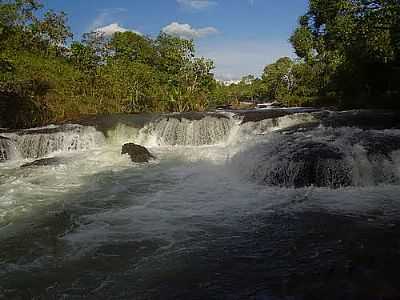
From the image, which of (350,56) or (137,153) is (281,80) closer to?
(350,56)

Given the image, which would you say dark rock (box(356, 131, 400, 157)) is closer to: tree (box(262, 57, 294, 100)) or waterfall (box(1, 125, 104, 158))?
waterfall (box(1, 125, 104, 158))

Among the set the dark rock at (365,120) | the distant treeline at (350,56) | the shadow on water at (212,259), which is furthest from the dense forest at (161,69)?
the shadow on water at (212,259)

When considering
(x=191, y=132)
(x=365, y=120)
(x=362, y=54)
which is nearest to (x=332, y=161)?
(x=365, y=120)

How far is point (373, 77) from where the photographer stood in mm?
19219

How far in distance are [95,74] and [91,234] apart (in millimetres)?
19636

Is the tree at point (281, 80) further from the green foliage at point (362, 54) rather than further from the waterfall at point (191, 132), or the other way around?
the waterfall at point (191, 132)

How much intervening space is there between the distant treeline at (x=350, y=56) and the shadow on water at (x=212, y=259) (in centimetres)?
973

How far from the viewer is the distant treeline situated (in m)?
13.7

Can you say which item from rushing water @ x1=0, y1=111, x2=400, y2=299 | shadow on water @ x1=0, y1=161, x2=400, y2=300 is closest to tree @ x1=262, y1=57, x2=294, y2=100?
rushing water @ x1=0, y1=111, x2=400, y2=299

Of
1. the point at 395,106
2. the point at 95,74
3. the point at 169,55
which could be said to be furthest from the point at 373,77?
the point at 169,55

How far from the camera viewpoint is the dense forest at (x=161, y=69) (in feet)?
48.4

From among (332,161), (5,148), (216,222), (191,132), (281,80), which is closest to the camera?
(216,222)

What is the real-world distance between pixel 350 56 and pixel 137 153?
38.7ft

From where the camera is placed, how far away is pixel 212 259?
500cm
